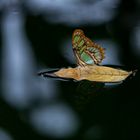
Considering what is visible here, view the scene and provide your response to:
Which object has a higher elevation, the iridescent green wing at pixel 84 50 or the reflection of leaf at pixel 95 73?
the iridescent green wing at pixel 84 50

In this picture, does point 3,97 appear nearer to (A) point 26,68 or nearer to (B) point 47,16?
(A) point 26,68

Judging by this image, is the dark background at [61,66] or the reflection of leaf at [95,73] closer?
the dark background at [61,66]

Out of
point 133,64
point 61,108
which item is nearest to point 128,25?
point 133,64

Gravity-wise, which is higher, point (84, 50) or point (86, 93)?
point (84, 50)

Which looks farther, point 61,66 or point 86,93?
point 61,66

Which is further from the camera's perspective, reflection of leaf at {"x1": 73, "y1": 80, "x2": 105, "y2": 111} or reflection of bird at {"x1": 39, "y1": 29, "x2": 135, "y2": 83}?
reflection of bird at {"x1": 39, "y1": 29, "x2": 135, "y2": 83}
